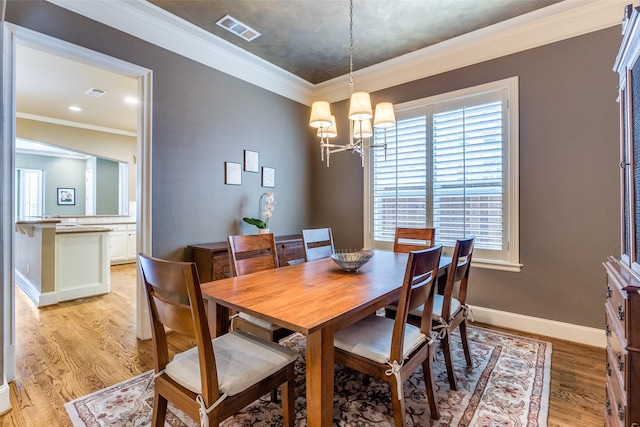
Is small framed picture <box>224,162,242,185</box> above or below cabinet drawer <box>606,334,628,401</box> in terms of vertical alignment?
above

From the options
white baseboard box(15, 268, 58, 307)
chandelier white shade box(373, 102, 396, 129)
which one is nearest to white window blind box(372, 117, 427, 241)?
chandelier white shade box(373, 102, 396, 129)

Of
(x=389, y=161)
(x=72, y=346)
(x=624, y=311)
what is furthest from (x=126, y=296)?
(x=624, y=311)

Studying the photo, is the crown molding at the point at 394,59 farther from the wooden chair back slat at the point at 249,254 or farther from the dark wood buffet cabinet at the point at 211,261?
the wooden chair back slat at the point at 249,254

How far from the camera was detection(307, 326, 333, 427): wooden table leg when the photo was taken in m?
1.18

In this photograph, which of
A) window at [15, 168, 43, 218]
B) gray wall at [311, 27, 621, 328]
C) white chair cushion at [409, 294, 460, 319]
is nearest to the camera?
white chair cushion at [409, 294, 460, 319]

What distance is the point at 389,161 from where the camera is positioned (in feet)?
12.3

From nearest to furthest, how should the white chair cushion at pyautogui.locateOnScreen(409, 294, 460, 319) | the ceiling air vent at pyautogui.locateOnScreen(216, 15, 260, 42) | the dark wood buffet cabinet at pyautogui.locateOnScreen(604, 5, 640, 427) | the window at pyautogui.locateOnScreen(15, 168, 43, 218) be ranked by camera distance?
the dark wood buffet cabinet at pyautogui.locateOnScreen(604, 5, 640, 427) → the white chair cushion at pyautogui.locateOnScreen(409, 294, 460, 319) → the ceiling air vent at pyautogui.locateOnScreen(216, 15, 260, 42) → the window at pyautogui.locateOnScreen(15, 168, 43, 218)

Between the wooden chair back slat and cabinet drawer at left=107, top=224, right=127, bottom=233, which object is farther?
cabinet drawer at left=107, top=224, right=127, bottom=233

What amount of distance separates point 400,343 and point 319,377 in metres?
0.45

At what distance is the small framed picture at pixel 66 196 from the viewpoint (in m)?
8.16

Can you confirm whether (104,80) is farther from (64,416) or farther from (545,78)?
(545,78)

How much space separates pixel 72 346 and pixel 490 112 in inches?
175

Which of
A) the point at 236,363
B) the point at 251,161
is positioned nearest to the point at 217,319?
the point at 236,363

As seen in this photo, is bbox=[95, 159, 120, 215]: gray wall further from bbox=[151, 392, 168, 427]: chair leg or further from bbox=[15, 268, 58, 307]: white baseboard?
bbox=[151, 392, 168, 427]: chair leg
